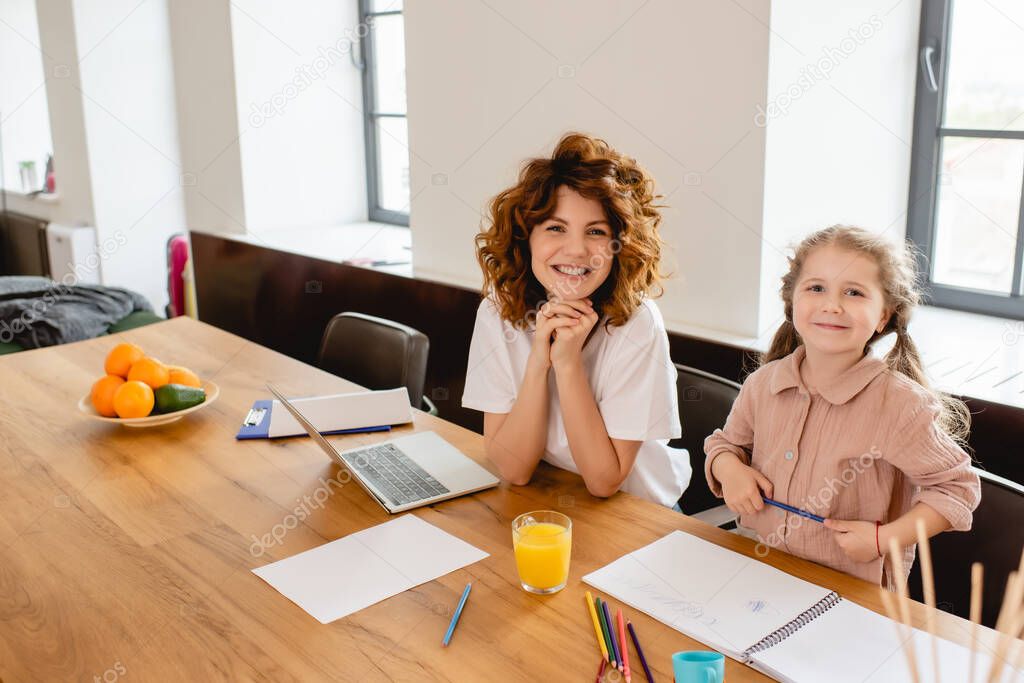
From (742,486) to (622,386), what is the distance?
0.29 m

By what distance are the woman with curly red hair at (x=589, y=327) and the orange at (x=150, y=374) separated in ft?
2.52

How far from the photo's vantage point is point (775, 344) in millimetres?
1481

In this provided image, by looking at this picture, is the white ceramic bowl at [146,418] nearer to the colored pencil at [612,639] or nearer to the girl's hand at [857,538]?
the colored pencil at [612,639]

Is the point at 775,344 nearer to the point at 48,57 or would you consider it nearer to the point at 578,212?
the point at 578,212

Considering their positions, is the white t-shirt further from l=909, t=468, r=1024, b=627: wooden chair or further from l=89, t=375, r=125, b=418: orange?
l=89, t=375, r=125, b=418: orange

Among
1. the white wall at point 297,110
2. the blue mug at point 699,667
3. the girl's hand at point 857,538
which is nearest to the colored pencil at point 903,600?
the blue mug at point 699,667

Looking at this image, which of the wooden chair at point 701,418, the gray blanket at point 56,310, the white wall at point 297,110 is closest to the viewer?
the wooden chair at point 701,418

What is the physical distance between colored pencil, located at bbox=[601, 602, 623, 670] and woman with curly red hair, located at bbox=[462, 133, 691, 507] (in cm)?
36

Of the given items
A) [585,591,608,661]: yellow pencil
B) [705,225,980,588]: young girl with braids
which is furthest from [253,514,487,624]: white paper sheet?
[705,225,980,588]: young girl with braids

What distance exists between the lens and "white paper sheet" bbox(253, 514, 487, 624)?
3.92ft

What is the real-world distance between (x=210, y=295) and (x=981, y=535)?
3.49m

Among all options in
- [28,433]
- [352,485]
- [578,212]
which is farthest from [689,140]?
[28,433]

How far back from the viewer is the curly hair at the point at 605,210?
1.55m

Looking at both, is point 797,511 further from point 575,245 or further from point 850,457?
point 575,245
